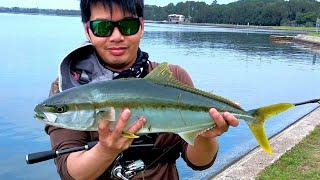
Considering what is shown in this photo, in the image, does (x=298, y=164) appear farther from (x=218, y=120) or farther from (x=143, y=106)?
(x=143, y=106)

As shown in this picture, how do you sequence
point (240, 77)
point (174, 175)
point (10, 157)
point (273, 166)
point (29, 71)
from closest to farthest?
point (174, 175) → point (273, 166) → point (10, 157) → point (29, 71) → point (240, 77)

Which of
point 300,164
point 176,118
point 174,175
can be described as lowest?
point 300,164

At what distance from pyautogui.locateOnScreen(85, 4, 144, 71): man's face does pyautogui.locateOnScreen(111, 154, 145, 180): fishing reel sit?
644 millimetres

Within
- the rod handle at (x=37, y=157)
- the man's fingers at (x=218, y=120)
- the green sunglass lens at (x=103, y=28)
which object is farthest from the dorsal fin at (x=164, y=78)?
the rod handle at (x=37, y=157)

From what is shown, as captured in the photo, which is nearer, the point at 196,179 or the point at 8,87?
the point at 196,179

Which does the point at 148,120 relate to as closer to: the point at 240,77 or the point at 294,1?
the point at 240,77

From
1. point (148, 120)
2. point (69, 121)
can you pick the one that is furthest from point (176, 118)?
point (69, 121)

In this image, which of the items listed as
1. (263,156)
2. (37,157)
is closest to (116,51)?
(37,157)

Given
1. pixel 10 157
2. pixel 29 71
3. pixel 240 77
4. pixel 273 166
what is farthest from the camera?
pixel 240 77

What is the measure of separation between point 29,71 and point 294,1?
15522 cm

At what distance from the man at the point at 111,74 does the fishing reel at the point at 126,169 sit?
0.15 ft

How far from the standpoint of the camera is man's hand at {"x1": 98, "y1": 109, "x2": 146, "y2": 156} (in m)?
2.52

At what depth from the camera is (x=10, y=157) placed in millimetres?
13000

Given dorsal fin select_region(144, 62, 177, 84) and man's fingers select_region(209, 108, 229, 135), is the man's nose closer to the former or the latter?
dorsal fin select_region(144, 62, 177, 84)
